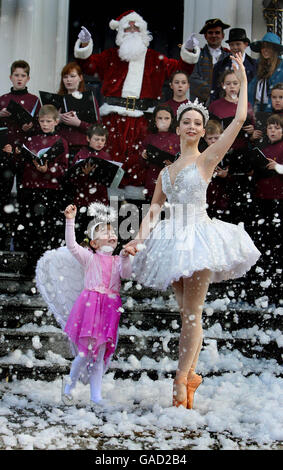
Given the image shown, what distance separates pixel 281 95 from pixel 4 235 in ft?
8.68

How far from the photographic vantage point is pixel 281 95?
4957 millimetres

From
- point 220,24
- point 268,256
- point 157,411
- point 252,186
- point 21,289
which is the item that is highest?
point 220,24

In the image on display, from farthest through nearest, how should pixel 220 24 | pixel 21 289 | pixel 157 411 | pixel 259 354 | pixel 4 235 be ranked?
pixel 220 24 → pixel 4 235 → pixel 21 289 → pixel 259 354 → pixel 157 411

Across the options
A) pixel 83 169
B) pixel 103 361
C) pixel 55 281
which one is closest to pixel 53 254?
pixel 55 281

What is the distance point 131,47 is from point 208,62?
2.76 ft

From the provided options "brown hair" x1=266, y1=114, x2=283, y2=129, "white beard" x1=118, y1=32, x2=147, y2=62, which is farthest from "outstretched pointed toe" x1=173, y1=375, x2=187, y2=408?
"white beard" x1=118, y1=32, x2=147, y2=62

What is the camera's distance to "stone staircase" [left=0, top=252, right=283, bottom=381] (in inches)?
151

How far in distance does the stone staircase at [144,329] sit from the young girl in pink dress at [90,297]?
1.27ft

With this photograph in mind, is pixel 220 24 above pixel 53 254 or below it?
above

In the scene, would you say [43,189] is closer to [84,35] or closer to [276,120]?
[84,35]

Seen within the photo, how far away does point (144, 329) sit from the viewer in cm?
420

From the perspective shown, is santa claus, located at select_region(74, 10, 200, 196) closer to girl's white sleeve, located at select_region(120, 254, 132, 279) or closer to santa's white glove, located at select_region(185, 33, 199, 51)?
santa's white glove, located at select_region(185, 33, 199, 51)

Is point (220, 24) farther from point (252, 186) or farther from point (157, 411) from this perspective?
point (157, 411)
